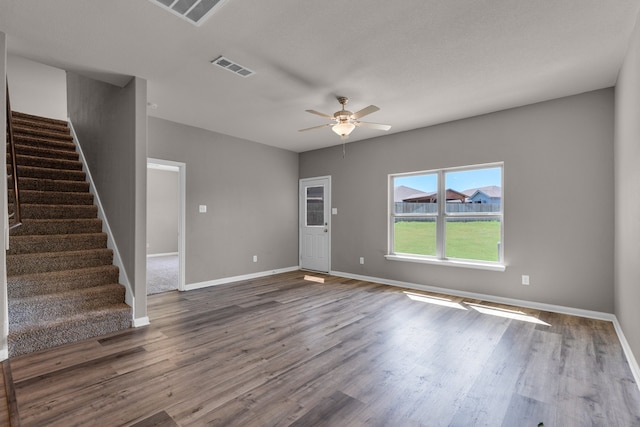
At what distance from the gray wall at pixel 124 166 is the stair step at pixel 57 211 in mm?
251

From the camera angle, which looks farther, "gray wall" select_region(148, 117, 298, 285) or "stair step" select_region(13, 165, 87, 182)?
"gray wall" select_region(148, 117, 298, 285)

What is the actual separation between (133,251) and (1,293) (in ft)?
3.48

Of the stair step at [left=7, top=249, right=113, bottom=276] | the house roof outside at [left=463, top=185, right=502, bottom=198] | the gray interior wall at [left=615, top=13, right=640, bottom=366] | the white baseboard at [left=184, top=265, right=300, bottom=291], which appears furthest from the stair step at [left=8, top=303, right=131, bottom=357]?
the house roof outside at [left=463, top=185, right=502, bottom=198]

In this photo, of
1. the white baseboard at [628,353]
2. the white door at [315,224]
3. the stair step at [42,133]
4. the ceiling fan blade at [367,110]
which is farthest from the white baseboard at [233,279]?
the white baseboard at [628,353]

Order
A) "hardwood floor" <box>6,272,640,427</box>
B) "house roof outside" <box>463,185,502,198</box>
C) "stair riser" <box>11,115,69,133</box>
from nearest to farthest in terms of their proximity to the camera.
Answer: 1. "hardwood floor" <box>6,272,640,427</box>
2. "house roof outside" <box>463,185,502,198</box>
3. "stair riser" <box>11,115,69,133</box>

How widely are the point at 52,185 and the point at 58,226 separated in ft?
2.96

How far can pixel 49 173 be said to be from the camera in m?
4.47

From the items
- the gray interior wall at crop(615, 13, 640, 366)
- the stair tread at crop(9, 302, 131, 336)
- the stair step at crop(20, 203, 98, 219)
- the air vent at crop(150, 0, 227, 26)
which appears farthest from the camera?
the stair step at crop(20, 203, 98, 219)

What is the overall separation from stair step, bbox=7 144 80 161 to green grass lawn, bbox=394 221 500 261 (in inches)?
220

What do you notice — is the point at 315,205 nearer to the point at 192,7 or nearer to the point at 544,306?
the point at 544,306

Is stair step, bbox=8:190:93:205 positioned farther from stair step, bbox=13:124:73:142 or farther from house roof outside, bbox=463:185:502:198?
house roof outside, bbox=463:185:502:198

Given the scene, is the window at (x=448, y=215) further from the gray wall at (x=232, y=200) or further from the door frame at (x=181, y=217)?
the door frame at (x=181, y=217)

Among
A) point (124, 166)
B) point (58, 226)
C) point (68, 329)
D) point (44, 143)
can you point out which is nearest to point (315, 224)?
point (124, 166)

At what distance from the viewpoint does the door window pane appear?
666 cm
